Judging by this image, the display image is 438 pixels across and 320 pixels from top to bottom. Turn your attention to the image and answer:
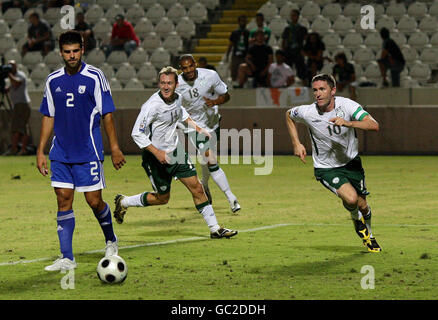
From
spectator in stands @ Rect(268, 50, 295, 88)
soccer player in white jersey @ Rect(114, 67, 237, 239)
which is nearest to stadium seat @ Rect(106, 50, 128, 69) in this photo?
spectator in stands @ Rect(268, 50, 295, 88)

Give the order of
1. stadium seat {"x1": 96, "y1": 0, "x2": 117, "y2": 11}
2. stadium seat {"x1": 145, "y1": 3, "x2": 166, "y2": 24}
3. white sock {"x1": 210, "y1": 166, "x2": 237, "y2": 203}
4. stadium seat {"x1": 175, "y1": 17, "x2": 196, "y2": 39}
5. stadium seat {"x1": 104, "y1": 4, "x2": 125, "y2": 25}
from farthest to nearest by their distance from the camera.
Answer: stadium seat {"x1": 96, "y1": 0, "x2": 117, "y2": 11}
stadium seat {"x1": 104, "y1": 4, "x2": 125, "y2": 25}
stadium seat {"x1": 145, "y1": 3, "x2": 166, "y2": 24}
stadium seat {"x1": 175, "y1": 17, "x2": 196, "y2": 39}
white sock {"x1": 210, "y1": 166, "x2": 237, "y2": 203}

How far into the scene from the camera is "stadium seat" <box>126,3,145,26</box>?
29547 millimetres

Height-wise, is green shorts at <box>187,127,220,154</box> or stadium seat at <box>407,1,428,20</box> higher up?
green shorts at <box>187,127,220,154</box>

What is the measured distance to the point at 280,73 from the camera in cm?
2381

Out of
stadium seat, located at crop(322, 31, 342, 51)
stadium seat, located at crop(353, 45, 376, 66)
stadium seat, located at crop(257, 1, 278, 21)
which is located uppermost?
stadium seat, located at crop(257, 1, 278, 21)

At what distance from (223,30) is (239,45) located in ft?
12.1

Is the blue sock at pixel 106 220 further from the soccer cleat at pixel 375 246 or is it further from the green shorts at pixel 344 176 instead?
the soccer cleat at pixel 375 246

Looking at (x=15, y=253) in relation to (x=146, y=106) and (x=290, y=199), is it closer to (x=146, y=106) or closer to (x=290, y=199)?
(x=146, y=106)

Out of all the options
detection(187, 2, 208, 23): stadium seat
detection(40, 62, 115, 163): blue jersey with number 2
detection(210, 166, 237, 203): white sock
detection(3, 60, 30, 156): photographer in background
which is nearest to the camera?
detection(40, 62, 115, 163): blue jersey with number 2

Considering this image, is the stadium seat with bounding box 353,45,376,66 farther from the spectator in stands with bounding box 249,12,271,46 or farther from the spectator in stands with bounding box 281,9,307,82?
the spectator in stands with bounding box 249,12,271,46

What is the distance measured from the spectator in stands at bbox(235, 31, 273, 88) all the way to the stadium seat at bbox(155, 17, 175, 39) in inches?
193

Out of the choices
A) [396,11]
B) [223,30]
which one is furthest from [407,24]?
[223,30]

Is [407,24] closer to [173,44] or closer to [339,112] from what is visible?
[173,44]

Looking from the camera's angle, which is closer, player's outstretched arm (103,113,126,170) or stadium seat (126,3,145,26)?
Result: player's outstretched arm (103,113,126,170)
